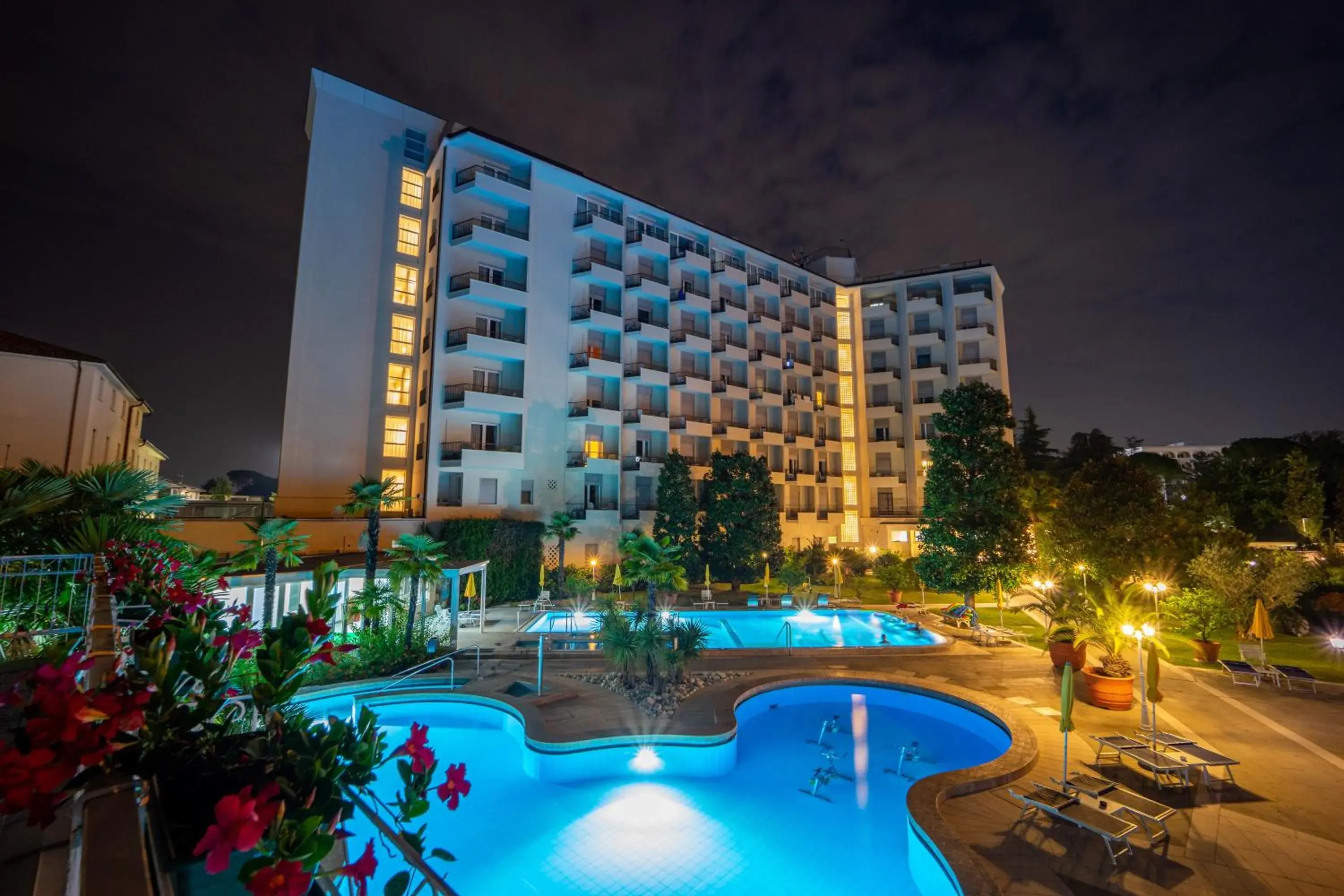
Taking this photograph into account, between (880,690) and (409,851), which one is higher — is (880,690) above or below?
below

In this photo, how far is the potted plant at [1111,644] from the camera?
480 inches

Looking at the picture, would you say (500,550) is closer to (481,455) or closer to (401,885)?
(481,455)

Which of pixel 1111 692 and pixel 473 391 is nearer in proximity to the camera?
pixel 1111 692

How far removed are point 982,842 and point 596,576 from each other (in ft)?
76.1

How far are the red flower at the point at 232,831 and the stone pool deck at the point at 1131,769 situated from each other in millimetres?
8151

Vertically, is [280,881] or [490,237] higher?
[490,237]

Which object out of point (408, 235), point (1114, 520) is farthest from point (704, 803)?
point (408, 235)

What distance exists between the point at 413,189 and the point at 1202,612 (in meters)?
37.8

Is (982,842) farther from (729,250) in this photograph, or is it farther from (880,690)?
(729,250)

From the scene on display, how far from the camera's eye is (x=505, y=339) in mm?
29969

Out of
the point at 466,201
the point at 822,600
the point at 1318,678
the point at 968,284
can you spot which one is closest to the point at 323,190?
the point at 466,201

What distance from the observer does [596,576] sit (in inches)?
1152

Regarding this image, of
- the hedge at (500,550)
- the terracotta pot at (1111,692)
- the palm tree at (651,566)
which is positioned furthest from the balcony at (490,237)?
the terracotta pot at (1111,692)

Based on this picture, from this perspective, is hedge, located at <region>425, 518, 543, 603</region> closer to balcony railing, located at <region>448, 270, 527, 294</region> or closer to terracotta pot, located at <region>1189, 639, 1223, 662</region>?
balcony railing, located at <region>448, 270, 527, 294</region>
